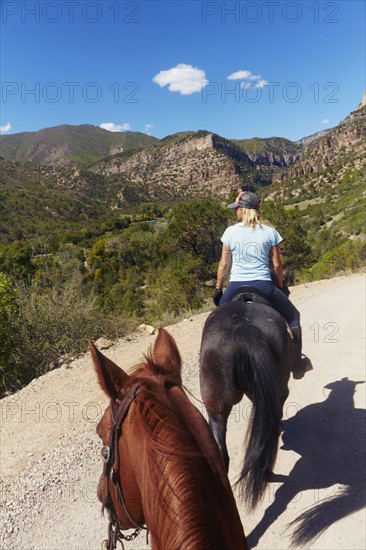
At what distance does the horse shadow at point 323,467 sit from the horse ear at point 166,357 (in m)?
2.59

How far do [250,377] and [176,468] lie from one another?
1.91 meters

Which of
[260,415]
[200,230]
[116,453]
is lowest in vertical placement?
[260,415]

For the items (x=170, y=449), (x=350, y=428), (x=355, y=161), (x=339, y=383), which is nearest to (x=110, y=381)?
(x=170, y=449)

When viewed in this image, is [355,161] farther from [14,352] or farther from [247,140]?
[247,140]

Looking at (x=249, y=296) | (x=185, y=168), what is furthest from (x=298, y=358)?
(x=185, y=168)

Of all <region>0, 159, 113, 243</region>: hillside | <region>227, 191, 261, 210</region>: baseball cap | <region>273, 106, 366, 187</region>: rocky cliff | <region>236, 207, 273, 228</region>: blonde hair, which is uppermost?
<region>273, 106, 366, 187</region>: rocky cliff

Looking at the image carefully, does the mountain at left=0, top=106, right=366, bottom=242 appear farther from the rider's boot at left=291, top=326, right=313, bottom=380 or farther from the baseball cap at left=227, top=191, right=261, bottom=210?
the baseball cap at left=227, top=191, right=261, bottom=210

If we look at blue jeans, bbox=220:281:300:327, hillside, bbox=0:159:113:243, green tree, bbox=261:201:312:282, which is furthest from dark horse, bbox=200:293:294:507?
hillside, bbox=0:159:113:243

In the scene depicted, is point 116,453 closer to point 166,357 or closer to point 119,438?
point 119,438

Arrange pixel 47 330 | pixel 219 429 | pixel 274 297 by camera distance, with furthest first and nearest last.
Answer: pixel 47 330 < pixel 274 297 < pixel 219 429

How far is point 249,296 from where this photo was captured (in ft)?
11.6

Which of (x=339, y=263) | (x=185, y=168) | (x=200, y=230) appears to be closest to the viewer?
(x=339, y=263)

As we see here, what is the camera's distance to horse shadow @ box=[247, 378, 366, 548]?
131 inches

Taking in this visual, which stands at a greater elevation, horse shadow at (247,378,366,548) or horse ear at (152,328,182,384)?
horse ear at (152,328,182,384)
